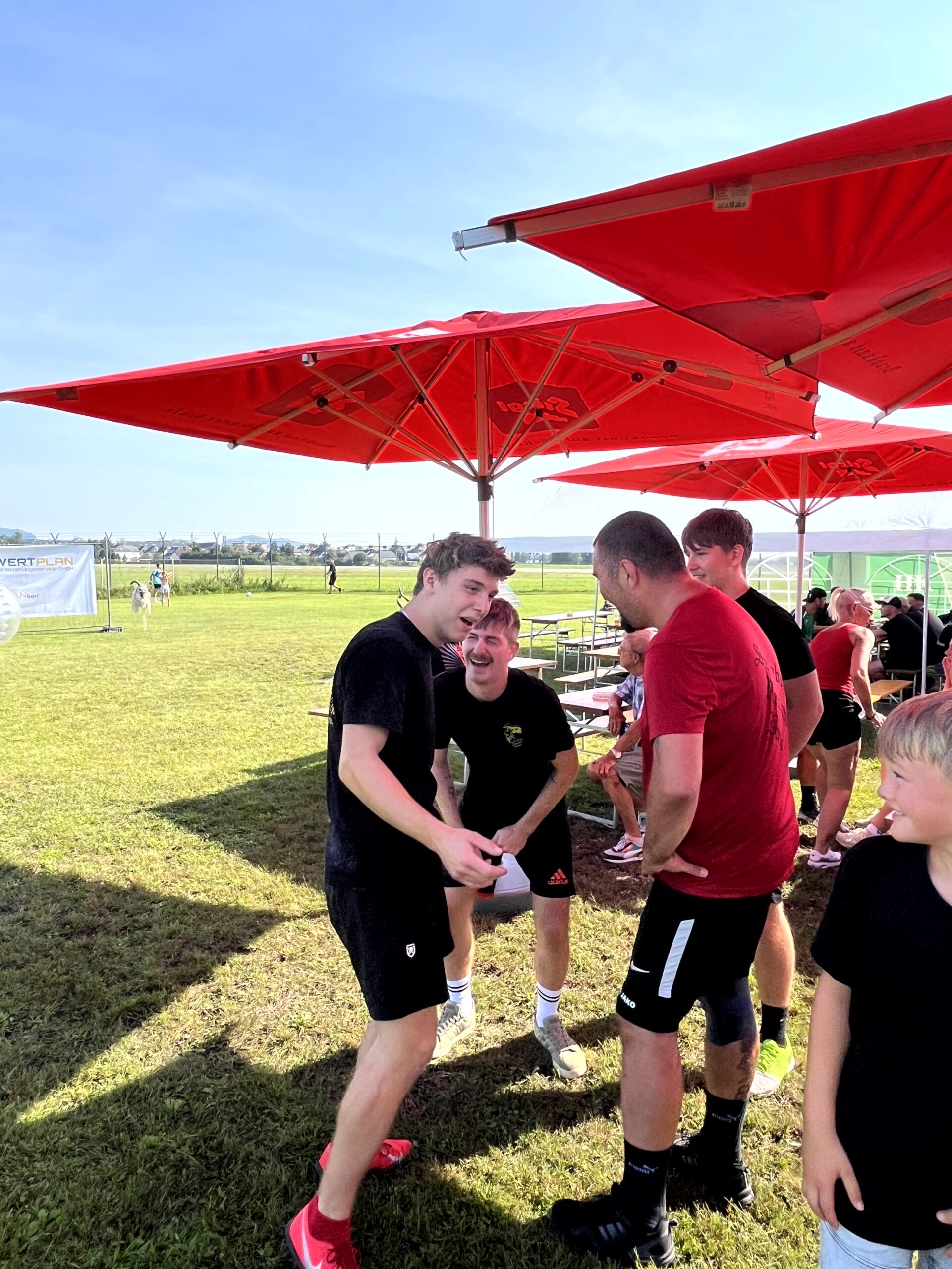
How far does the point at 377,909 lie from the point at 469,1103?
4.25 ft

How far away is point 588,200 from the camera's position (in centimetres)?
180

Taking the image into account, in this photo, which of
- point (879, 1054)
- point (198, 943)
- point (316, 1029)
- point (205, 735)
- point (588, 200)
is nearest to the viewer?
point (879, 1054)

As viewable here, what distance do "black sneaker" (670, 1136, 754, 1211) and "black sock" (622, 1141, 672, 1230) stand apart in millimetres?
308

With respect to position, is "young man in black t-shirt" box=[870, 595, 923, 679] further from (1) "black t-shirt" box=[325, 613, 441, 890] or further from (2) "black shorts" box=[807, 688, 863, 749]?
(1) "black t-shirt" box=[325, 613, 441, 890]

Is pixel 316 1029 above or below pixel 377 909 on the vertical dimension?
below

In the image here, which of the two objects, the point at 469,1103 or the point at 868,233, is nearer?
the point at 868,233

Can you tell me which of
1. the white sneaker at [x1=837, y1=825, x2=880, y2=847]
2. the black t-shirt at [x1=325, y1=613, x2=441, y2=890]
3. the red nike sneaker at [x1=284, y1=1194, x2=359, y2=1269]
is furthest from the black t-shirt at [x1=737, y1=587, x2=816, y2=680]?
the red nike sneaker at [x1=284, y1=1194, x2=359, y2=1269]

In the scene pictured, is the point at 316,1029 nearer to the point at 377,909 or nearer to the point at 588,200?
the point at 377,909

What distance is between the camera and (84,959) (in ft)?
12.9

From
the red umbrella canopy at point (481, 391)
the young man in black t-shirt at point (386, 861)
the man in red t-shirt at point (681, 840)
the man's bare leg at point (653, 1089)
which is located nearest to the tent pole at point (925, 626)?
the red umbrella canopy at point (481, 391)

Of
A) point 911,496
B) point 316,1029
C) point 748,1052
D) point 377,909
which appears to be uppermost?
point 911,496

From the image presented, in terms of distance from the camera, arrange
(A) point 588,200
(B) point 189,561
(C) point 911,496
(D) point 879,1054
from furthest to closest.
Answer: (B) point 189,561 < (C) point 911,496 < (A) point 588,200 < (D) point 879,1054

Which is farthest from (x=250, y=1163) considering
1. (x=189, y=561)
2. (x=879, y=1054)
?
(x=189, y=561)

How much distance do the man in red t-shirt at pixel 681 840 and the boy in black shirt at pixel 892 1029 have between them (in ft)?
1.99
